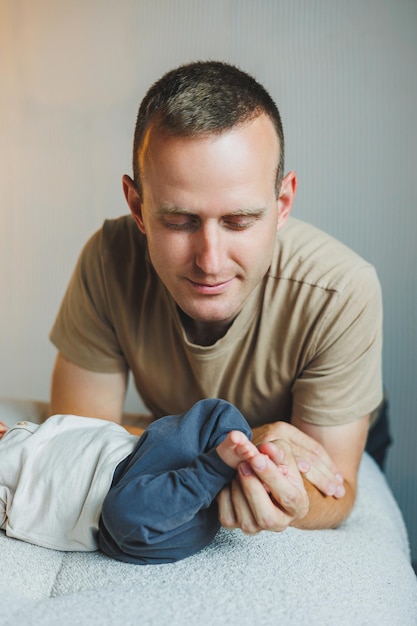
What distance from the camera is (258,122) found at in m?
1.41

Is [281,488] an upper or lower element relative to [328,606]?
upper

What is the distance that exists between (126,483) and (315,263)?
661 millimetres

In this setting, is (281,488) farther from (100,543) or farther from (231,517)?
(100,543)

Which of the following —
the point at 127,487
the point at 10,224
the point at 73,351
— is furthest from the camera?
the point at 10,224

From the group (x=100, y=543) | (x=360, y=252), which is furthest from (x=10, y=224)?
(x=100, y=543)

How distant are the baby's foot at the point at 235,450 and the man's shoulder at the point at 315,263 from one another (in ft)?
1.82

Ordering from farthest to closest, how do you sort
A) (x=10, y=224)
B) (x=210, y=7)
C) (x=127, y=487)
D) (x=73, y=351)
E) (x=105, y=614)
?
(x=10, y=224) → (x=210, y=7) → (x=73, y=351) → (x=127, y=487) → (x=105, y=614)

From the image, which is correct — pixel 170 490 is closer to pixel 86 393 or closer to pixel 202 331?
pixel 202 331

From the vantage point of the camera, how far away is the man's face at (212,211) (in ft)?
4.36

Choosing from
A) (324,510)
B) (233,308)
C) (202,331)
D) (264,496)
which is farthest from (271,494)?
(202,331)

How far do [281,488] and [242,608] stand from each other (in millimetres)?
174

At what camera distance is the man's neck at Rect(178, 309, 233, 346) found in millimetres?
1665

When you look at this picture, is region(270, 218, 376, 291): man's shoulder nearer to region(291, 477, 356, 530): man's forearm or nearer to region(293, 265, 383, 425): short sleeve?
region(293, 265, 383, 425): short sleeve

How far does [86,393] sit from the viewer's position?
6.04 feet
